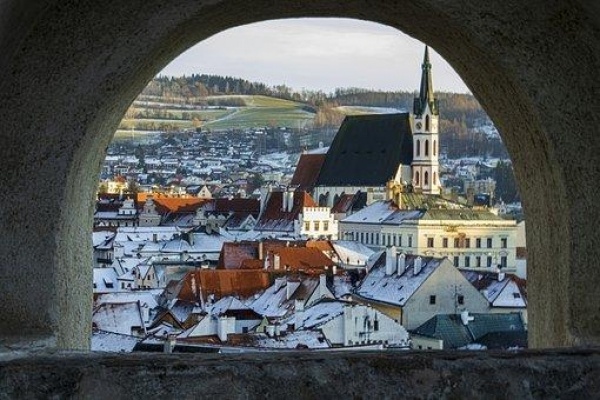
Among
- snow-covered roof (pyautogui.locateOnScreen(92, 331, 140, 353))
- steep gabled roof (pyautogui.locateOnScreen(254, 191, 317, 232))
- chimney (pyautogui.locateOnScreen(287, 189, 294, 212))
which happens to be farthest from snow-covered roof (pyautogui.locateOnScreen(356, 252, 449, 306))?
chimney (pyautogui.locateOnScreen(287, 189, 294, 212))

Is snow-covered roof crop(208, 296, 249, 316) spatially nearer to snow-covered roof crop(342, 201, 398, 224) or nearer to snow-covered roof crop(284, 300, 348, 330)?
snow-covered roof crop(284, 300, 348, 330)

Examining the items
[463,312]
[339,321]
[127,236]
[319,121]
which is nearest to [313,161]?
[319,121]

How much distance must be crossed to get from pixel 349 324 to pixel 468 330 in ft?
25.3

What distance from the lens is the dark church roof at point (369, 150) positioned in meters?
95.4

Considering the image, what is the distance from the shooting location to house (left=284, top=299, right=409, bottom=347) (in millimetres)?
32531

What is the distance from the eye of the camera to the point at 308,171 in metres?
104

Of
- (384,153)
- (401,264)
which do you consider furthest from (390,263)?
(384,153)

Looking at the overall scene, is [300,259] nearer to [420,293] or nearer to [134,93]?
[420,293]

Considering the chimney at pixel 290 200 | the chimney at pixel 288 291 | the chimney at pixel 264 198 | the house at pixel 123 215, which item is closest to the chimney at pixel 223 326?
the chimney at pixel 288 291

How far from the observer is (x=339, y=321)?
33.1 m

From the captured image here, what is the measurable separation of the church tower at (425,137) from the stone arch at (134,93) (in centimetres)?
9224

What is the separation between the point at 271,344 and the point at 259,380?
24632mm

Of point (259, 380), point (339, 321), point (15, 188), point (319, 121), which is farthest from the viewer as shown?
point (319, 121)

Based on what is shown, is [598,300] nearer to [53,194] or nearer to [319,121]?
[53,194]
